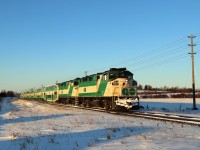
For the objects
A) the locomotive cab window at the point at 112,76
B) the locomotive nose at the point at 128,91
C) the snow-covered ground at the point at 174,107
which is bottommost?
the snow-covered ground at the point at 174,107

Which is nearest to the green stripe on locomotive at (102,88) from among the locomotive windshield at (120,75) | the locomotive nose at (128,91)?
the locomotive windshield at (120,75)

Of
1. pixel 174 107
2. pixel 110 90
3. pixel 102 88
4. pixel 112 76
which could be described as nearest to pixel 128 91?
pixel 110 90

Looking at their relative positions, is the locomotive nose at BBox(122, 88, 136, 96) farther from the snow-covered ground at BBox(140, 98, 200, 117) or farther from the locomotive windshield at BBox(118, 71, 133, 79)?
the snow-covered ground at BBox(140, 98, 200, 117)

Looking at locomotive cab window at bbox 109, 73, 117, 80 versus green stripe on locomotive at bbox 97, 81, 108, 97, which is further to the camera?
green stripe on locomotive at bbox 97, 81, 108, 97

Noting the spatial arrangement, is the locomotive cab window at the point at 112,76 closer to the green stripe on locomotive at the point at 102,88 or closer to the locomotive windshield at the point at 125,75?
the locomotive windshield at the point at 125,75

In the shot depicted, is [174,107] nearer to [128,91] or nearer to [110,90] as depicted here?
[128,91]

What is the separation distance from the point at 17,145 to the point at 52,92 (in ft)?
183

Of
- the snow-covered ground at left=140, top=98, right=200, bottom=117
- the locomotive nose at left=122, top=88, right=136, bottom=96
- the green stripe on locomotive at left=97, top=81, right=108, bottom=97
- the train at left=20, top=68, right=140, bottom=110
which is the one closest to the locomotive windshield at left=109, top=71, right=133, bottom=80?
the train at left=20, top=68, right=140, bottom=110

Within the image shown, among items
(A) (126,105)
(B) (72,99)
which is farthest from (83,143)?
(B) (72,99)

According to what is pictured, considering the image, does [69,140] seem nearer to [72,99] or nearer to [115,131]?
[115,131]

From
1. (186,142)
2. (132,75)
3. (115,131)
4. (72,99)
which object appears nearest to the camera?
(186,142)

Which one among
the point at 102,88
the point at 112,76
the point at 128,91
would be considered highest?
the point at 112,76

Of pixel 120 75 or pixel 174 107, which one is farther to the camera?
pixel 174 107

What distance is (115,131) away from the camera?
13977 mm
